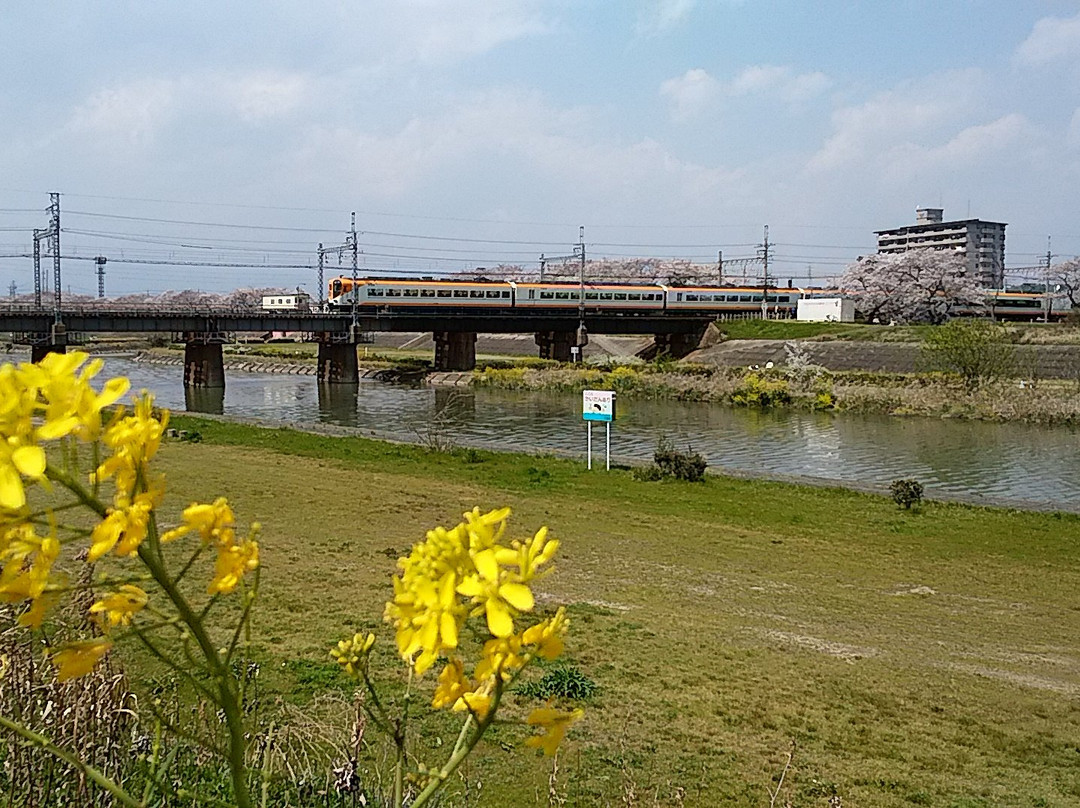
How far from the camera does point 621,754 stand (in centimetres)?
476

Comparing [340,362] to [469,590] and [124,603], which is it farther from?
[469,590]

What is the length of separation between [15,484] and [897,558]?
10.6 metres

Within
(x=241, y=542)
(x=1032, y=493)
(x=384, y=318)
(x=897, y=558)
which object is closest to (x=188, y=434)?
(x=897, y=558)

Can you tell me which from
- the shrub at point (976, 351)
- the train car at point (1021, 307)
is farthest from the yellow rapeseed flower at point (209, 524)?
the train car at point (1021, 307)

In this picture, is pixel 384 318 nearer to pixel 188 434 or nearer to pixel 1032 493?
pixel 188 434

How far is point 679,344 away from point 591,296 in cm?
547

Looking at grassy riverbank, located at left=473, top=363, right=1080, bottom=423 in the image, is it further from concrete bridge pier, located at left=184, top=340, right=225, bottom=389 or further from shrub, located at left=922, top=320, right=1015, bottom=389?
concrete bridge pier, located at left=184, top=340, right=225, bottom=389

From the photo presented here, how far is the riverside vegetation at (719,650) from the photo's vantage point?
15.0 ft

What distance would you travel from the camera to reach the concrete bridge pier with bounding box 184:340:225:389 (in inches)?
1601

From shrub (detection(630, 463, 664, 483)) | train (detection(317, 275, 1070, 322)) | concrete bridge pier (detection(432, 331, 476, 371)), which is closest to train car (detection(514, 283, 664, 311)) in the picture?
train (detection(317, 275, 1070, 322))

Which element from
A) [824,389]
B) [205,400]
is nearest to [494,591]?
[824,389]

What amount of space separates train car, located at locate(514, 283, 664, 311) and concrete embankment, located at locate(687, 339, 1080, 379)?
4363mm

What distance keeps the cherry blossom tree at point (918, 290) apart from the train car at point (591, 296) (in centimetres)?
1916

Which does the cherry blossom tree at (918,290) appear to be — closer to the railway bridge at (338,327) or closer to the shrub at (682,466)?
the railway bridge at (338,327)
